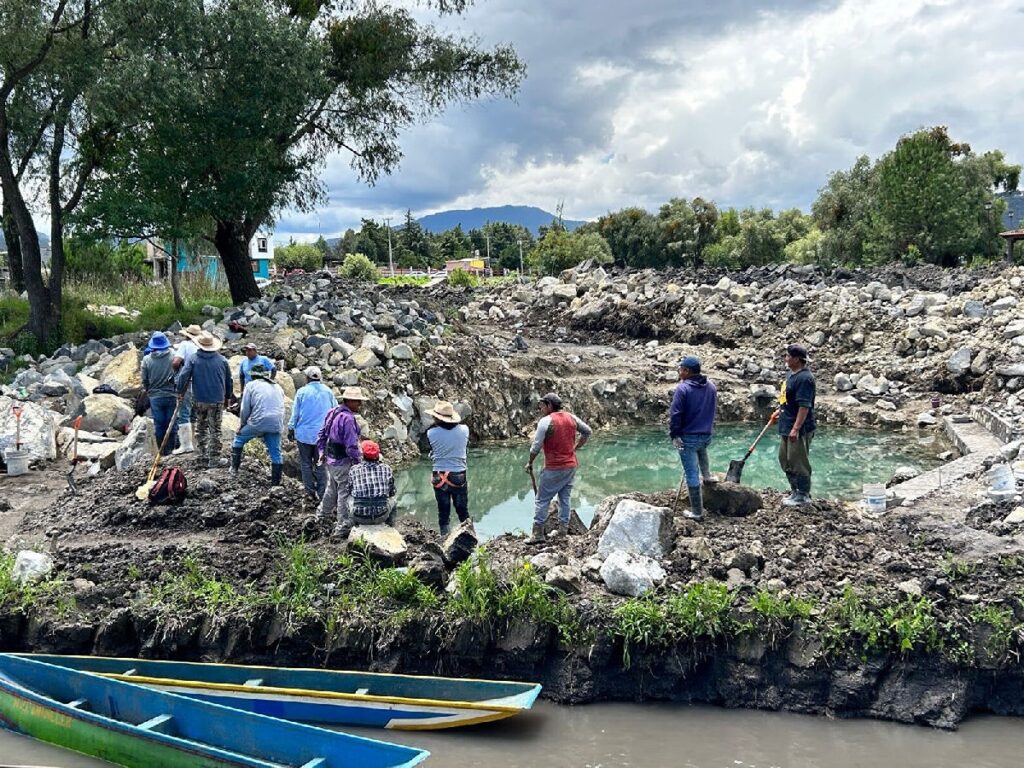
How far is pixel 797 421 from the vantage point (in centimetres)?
829

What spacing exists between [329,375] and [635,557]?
10.1 meters

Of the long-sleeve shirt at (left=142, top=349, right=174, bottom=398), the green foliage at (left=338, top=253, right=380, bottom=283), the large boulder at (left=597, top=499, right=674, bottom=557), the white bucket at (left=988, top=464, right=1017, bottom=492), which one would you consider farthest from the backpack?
the green foliage at (left=338, top=253, right=380, bottom=283)

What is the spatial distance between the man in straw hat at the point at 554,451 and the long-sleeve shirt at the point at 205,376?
426 cm

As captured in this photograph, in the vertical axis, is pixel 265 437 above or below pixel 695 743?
above

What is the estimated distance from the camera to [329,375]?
15.9 metres

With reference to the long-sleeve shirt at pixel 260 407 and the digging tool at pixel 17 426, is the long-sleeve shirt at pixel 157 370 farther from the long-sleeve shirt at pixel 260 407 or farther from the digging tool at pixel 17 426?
the digging tool at pixel 17 426

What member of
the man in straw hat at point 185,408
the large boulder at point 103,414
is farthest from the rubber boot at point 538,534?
the large boulder at point 103,414

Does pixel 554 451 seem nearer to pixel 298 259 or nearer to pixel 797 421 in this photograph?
pixel 797 421

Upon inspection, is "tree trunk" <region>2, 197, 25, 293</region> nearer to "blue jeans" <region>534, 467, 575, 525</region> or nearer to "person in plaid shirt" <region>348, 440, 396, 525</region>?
"person in plaid shirt" <region>348, 440, 396, 525</region>

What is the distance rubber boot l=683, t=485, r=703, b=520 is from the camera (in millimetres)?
8344

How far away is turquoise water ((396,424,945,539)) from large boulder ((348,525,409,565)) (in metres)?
3.42

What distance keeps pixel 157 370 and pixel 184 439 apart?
1.26 m

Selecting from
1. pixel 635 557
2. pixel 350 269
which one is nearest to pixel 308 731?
pixel 635 557

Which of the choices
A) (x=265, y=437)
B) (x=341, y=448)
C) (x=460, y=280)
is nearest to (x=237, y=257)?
(x=265, y=437)
